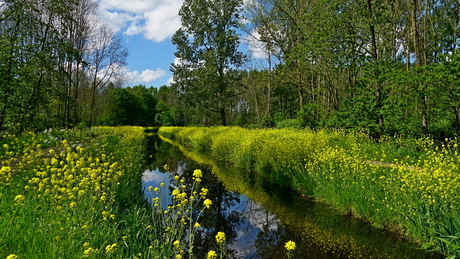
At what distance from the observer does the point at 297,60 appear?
20.6 metres

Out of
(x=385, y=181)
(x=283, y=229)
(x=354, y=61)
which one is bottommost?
(x=283, y=229)

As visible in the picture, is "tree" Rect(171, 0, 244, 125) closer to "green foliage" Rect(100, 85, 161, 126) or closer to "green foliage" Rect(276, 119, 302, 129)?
"green foliage" Rect(276, 119, 302, 129)

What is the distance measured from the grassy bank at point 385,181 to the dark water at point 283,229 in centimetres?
39

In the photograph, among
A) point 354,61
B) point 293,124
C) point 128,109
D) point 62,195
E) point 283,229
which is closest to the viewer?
point 62,195

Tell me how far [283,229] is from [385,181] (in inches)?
109

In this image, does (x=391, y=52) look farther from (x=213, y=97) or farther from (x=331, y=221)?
(x=331, y=221)

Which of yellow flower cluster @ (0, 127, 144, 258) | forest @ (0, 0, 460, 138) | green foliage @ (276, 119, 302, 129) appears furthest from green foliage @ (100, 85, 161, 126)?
yellow flower cluster @ (0, 127, 144, 258)

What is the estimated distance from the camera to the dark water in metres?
5.03

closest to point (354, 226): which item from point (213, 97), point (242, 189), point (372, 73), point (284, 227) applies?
point (284, 227)

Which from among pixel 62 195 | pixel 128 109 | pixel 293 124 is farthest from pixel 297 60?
pixel 128 109

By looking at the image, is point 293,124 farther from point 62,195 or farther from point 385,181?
point 62,195

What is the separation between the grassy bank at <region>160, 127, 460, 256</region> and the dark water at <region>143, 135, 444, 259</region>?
39 cm

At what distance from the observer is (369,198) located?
5957 mm

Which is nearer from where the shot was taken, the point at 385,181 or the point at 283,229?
the point at 385,181
